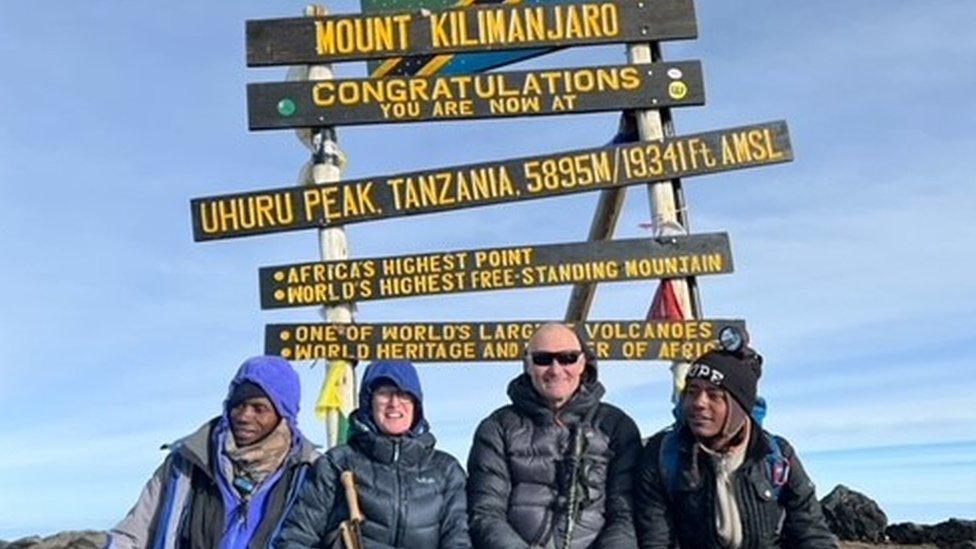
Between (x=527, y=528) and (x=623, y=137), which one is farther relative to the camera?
(x=623, y=137)

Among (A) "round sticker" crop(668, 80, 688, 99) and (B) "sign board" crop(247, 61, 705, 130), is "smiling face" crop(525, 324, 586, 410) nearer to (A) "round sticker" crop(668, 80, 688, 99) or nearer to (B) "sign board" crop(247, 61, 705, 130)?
(B) "sign board" crop(247, 61, 705, 130)

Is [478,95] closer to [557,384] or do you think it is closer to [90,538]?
[557,384]

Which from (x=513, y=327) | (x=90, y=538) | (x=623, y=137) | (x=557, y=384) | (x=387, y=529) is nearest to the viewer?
(x=387, y=529)

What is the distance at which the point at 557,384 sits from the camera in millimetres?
4840

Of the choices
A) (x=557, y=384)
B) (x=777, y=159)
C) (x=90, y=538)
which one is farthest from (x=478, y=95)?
(x=90, y=538)

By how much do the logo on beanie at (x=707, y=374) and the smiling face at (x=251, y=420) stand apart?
6.86 ft

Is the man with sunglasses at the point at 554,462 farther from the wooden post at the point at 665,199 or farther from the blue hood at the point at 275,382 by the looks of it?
the wooden post at the point at 665,199

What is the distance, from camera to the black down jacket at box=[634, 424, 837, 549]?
176 inches

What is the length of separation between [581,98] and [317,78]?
91.4 inches

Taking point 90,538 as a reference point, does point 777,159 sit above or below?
above

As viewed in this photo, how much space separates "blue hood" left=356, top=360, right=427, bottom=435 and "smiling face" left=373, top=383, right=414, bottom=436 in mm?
33

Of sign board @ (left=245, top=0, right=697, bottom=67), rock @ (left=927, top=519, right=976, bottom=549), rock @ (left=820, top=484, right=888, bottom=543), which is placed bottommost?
rock @ (left=927, top=519, right=976, bottom=549)

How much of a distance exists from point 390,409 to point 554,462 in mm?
878

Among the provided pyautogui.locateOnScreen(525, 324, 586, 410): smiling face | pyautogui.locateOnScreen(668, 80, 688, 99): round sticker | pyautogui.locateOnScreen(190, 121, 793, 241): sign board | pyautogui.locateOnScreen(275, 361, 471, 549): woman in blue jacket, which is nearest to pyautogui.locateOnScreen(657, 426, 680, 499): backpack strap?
pyautogui.locateOnScreen(525, 324, 586, 410): smiling face
